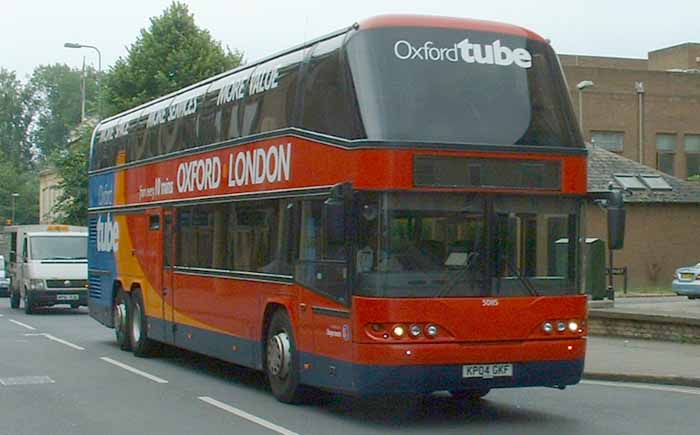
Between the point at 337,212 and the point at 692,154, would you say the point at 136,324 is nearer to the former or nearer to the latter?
the point at 337,212

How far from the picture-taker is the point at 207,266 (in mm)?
16297

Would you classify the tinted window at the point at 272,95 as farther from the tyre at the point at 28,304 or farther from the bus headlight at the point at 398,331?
the tyre at the point at 28,304

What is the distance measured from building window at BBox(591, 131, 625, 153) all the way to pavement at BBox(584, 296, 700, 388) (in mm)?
35887

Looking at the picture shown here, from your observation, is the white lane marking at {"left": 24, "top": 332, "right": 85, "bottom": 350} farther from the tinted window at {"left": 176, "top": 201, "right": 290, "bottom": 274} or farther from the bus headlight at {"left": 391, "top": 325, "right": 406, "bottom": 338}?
the bus headlight at {"left": 391, "top": 325, "right": 406, "bottom": 338}

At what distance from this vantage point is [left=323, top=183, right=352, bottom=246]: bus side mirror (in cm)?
1157

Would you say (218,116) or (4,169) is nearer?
(218,116)

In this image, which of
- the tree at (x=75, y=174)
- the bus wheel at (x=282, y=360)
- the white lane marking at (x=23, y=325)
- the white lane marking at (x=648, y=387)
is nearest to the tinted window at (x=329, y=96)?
the bus wheel at (x=282, y=360)

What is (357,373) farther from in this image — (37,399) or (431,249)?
(37,399)

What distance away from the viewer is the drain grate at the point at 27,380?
1599 centimetres

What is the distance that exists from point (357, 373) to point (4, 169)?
109309 millimetres

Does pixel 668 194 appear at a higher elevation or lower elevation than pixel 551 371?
higher

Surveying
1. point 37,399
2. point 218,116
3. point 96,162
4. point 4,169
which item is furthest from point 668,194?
point 4,169

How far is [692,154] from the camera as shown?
60.7 m

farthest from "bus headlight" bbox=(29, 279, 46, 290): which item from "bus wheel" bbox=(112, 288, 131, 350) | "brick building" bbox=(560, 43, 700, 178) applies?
"brick building" bbox=(560, 43, 700, 178)
